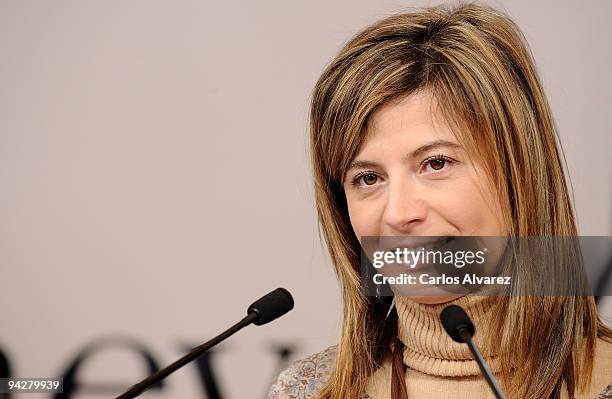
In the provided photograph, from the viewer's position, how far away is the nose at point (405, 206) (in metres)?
1.06

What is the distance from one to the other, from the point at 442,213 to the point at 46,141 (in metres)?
0.78

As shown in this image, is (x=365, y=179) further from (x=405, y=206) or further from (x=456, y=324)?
(x=456, y=324)

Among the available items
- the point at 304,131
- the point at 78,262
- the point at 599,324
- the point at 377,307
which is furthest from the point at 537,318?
the point at 78,262

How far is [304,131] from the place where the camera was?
1.47m

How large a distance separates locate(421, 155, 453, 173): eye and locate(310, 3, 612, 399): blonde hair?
32 mm

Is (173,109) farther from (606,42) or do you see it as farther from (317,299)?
(606,42)

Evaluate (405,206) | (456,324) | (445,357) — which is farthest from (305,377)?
(456,324)

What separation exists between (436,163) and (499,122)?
95 millimetres

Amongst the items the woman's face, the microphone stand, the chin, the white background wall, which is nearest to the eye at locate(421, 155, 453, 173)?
the woman's face

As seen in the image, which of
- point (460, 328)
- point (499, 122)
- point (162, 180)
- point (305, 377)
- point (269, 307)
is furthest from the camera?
point (162, 180)

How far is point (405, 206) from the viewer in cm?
106

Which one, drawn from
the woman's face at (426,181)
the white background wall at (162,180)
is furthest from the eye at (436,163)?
the white background wall at (162,180)

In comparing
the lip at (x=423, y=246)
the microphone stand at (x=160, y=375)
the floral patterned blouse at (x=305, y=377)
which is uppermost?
the lip at (x=423, y=246)

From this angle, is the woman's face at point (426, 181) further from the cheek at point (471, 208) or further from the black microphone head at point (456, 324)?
the black microphone head at point (456, 324)
